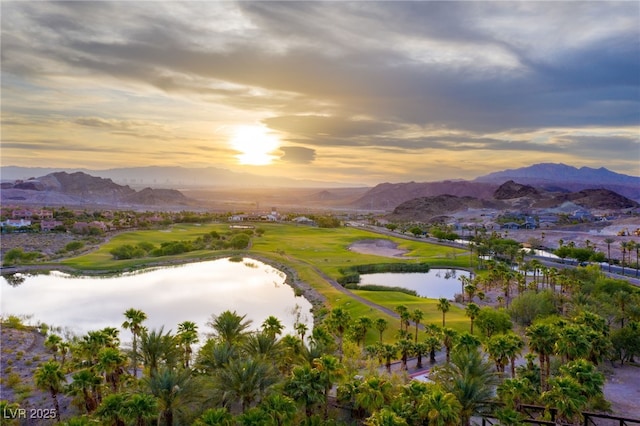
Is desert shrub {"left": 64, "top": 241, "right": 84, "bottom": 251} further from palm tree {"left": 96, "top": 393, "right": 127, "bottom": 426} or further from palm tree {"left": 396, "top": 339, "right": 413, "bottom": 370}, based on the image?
palm tree {"left": 396, "top": 339, "right": 413, "bottom": 370}

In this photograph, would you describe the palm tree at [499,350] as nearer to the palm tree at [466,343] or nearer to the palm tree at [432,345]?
the palm tree at [466,343]

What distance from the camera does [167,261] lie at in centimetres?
9306

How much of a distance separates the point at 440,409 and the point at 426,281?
203 ft

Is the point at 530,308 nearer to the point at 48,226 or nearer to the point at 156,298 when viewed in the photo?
the point at 156,298

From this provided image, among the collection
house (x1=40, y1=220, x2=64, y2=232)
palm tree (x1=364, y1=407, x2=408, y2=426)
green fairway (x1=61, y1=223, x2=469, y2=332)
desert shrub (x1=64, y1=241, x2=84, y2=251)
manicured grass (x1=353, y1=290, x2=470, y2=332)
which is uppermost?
house (x1=40, y1=220, x2=64, y2=232)

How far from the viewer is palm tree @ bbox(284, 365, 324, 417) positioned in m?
25.1

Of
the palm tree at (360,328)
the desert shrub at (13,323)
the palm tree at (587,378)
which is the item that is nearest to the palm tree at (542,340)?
the palm tree at (587,378)

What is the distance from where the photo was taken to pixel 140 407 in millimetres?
21969

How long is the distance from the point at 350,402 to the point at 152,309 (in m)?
39.5

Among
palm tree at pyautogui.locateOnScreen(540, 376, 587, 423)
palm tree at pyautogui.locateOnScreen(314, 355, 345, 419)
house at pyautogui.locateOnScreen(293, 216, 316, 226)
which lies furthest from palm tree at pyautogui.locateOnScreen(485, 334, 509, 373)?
house at pyautogui.locateOnScreen(293, 216, 316, 226)

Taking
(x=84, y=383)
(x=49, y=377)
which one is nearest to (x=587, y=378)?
(x=84, y=383)

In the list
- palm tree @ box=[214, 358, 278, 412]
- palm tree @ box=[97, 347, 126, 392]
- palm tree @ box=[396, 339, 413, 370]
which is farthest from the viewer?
palm tree @ box=[396, 339, 413, 370]

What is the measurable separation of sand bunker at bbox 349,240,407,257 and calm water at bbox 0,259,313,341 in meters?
38.3

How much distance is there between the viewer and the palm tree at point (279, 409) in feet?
74.5
